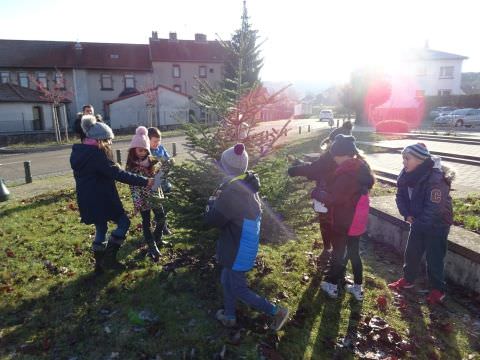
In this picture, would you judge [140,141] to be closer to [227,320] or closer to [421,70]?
[227,320]

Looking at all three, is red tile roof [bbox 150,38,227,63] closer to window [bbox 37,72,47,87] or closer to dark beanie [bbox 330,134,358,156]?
window [bbox 37,72,47,87]

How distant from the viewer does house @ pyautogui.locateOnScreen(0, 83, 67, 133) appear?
32.4 metres

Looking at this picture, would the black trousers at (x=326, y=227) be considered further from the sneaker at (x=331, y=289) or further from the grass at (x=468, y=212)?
the grass at (x=468, y=212)

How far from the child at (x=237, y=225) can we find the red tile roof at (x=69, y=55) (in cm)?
4592

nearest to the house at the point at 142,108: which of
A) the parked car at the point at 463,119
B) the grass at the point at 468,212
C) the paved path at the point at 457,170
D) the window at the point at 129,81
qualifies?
the window at the point at 129,81

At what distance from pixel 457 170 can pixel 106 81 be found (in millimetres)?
43065

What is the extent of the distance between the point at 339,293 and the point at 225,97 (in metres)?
2.98

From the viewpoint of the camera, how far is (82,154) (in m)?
4.39

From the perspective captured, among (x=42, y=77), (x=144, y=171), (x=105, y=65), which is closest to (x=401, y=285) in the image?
(x=144, y=171)

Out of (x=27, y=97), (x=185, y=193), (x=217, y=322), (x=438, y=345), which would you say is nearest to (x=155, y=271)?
(x=185, y=193)

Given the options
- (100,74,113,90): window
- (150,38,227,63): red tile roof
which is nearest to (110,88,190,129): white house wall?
(100,74,113,90): window

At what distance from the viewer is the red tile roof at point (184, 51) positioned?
1909 inches

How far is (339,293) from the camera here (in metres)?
4.47

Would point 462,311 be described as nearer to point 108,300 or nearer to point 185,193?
point 185,193
